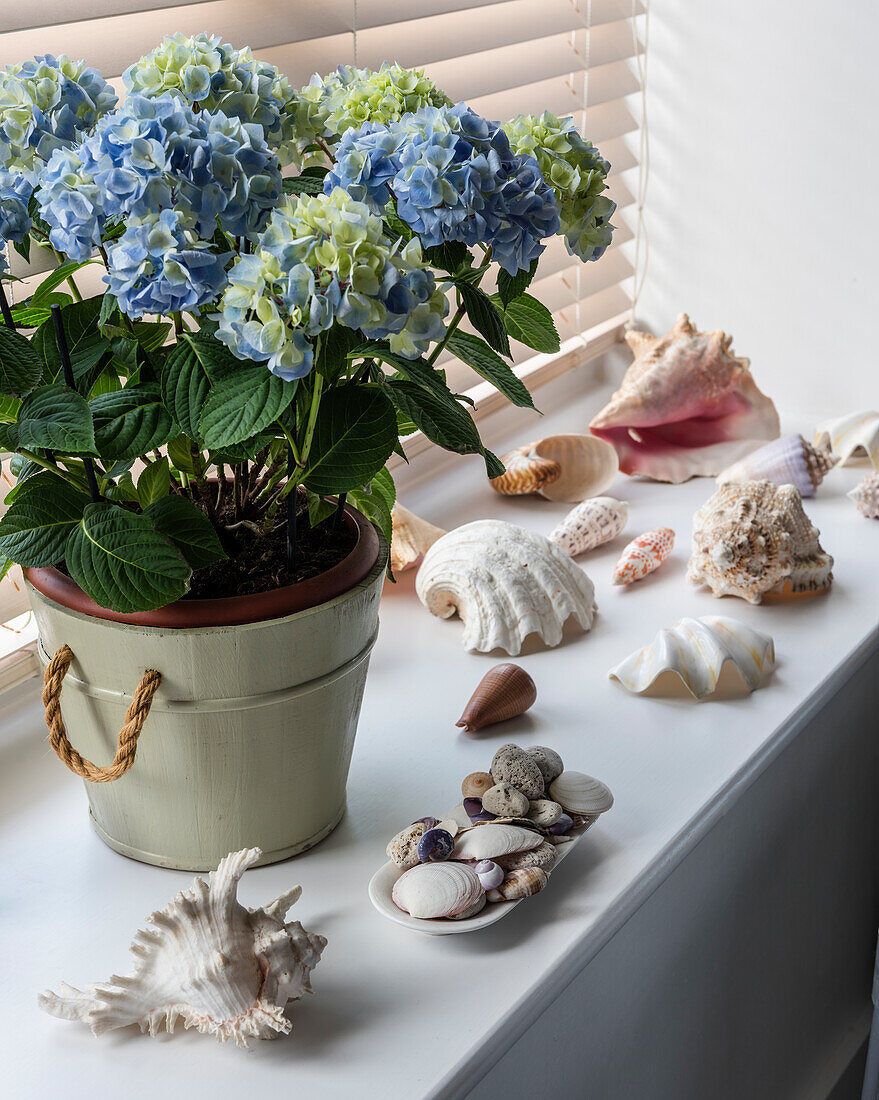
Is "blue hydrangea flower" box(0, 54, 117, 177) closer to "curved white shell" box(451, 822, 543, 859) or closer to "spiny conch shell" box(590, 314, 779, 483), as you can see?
"curved white shell" box(451, 822, 543, 859)

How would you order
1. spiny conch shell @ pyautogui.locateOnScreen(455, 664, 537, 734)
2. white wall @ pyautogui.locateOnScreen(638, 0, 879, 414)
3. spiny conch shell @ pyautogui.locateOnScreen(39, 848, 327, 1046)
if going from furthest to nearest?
white wall @ pyautogui.locateOnScreen(638, 0, 879, 414) → spiny conch shell @ pyautogui.locateOnScreen(455, 664, 537, 734) → spiny conch shell @ pyautogui.locateOnScreen(39, 848, 327, 1046)

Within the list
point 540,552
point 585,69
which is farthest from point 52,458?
point 585,69

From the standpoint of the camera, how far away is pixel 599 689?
0.93 meters

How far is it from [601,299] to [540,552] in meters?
0.71

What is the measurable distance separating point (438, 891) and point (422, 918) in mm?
19

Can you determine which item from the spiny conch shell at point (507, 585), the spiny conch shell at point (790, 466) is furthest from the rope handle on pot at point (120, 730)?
the spiny conch shell at point (790, 466)

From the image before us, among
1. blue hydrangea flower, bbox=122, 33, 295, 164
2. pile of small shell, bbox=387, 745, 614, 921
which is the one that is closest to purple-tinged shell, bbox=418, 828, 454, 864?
pile of small shell, bbox=387, 745, 614, 921

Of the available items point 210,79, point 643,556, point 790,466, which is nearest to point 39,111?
point 210,79

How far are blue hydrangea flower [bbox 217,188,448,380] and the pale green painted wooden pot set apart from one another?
0.60 feet

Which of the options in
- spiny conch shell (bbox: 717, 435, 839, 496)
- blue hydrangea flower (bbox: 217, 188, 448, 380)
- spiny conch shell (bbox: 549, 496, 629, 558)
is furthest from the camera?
spiny conch shell (bbox: 717, 435, 839, 496)

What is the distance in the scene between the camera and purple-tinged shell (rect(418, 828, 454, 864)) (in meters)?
0.69

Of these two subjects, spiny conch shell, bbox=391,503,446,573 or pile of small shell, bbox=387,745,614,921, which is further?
spiny conch shell, bbox=391,503,446,573

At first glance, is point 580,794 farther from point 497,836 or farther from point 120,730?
point 120,730

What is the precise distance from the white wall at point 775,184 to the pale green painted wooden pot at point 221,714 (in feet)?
3.08
